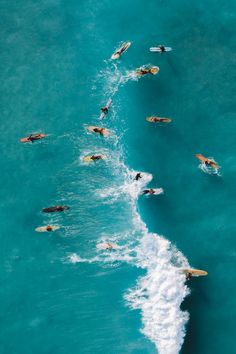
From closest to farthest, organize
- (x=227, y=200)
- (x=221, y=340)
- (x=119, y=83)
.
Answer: (x=221, y=340) → (x=227, y=200) → (x=119, y=83)

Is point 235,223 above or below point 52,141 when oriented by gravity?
below

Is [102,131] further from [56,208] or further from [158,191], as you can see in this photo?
[56,208]

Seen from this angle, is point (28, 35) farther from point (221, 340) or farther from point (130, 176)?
point (221, 340)

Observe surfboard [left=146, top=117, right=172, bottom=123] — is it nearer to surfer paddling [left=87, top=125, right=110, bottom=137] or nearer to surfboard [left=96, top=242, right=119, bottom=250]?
surfer paddling [left=87, top=125, right=110, bottom=137]

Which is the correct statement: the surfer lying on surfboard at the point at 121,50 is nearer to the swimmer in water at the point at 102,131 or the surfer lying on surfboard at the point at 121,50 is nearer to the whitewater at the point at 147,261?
the swimmer in water at the point at 102,131

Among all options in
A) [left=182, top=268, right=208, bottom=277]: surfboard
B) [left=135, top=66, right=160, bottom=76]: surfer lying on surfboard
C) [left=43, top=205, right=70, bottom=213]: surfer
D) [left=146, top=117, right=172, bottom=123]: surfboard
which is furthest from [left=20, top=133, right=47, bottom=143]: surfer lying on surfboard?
[left=182, top=268, right=208, bottom=277]: surfboard

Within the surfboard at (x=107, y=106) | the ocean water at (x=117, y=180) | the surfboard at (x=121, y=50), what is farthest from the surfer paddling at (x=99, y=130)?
the surfboard at (x=121, y=50)

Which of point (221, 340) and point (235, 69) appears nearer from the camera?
point (221, 340)

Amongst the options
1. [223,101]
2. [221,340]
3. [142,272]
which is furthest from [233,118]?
[221,340]
